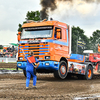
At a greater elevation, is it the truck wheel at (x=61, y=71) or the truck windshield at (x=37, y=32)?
the truck windshield at (x=37, y=32)

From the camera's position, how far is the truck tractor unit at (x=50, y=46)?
13.5 metres

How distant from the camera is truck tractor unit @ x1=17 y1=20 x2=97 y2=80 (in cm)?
1345

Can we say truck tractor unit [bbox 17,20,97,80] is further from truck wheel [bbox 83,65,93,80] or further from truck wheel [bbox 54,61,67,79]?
truck wheel [bbox 83,65,93,80]

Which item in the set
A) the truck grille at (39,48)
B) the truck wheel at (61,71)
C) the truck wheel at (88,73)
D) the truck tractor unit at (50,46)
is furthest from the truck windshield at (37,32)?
the truck wheel at (88,73)

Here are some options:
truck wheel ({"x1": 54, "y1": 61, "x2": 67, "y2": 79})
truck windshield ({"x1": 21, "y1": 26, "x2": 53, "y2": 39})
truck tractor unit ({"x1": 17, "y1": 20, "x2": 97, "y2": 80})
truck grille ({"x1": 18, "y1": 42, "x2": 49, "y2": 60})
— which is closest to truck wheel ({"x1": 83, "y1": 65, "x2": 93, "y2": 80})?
truck tractor unit ({"x1": 17, "y1": 20, "x2": 97, "y2": 80})

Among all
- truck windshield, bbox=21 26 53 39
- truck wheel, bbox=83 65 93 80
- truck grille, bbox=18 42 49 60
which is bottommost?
truck wheel, bbox=83 65 93 80

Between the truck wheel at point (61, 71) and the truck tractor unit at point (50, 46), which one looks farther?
the truck wheel at point (61, 71)

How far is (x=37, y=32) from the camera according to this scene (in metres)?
13.9

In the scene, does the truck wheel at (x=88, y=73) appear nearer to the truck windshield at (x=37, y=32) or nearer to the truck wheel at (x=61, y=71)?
the truck wheel at (x=61, y=71)

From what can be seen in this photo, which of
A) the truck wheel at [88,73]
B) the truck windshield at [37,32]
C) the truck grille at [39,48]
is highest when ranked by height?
the truck windshield at [37,32]

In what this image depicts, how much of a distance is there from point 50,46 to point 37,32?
3.97ft

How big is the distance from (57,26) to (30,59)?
14.6ft

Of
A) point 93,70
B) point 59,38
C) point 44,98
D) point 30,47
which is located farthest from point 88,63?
point 44,98

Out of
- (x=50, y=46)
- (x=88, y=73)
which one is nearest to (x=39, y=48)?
(x=50, y=46)
